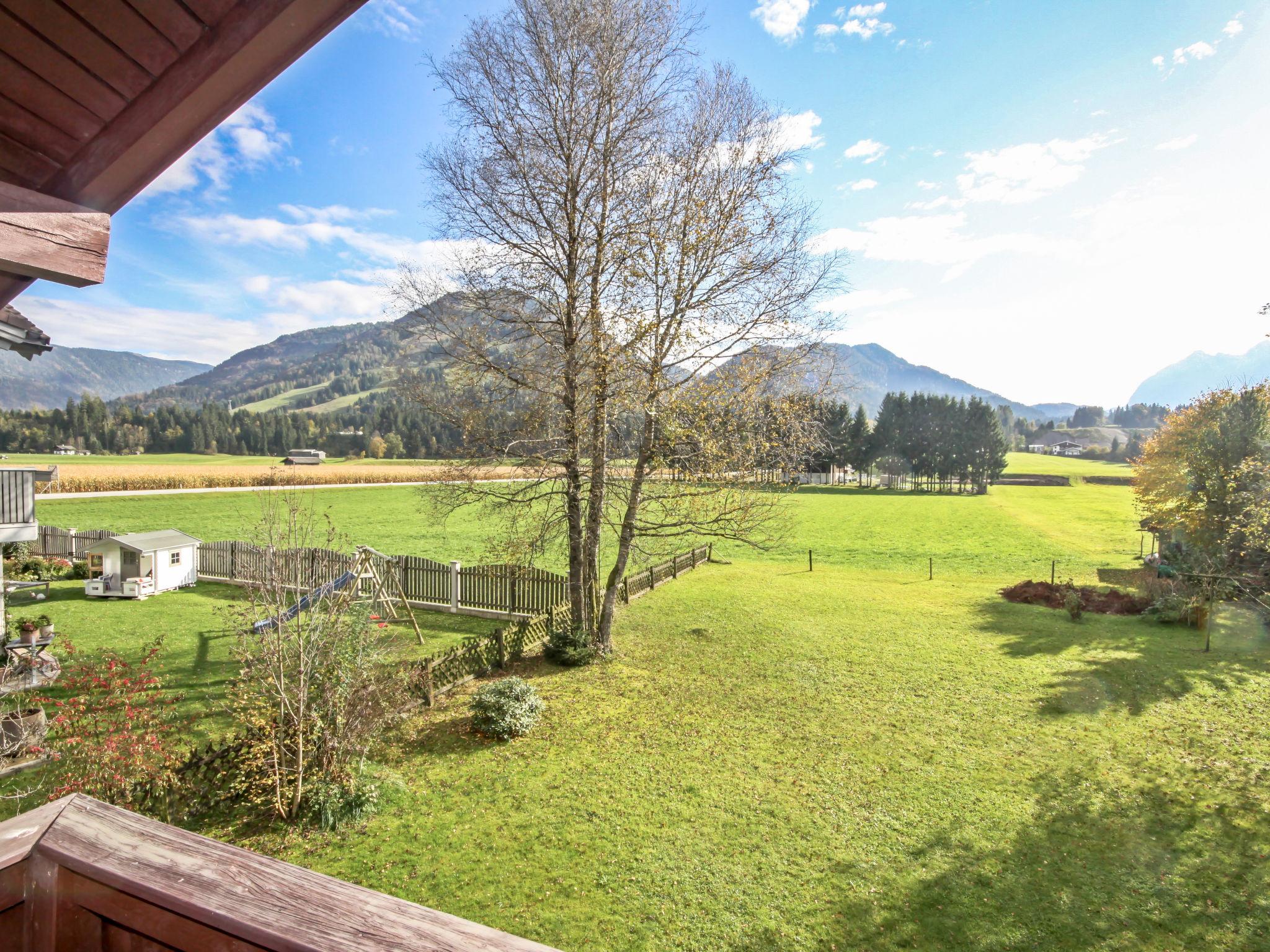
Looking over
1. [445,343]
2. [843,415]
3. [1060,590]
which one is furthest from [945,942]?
[843,415]

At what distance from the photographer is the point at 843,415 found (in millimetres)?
69750

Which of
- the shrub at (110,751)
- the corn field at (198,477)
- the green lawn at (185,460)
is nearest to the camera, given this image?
the shrub at (110,751)

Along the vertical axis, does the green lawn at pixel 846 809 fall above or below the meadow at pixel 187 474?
below

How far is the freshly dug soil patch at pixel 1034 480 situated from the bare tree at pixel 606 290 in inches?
3384

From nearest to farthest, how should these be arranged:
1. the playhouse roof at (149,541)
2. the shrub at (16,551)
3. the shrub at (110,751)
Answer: the shrub at (110,751) → the playhouse roof at (149,541) → the shrub at (16,551)

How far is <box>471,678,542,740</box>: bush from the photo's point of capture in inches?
372

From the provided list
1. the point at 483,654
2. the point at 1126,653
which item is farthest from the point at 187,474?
the point at 1126,653

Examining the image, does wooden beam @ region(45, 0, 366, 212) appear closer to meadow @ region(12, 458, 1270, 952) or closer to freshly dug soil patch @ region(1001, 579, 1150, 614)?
meadow @ region(12, 458, 1270, 952)

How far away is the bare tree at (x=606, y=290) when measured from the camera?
38.6 ft

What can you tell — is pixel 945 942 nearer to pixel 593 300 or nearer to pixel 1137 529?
pixel 593 300

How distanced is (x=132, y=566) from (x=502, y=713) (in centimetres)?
1546

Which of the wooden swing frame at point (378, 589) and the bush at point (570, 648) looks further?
the bush at point (570, 648)

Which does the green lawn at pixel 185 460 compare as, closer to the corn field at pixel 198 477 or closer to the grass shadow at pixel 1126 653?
the corn field at pixel 198 477

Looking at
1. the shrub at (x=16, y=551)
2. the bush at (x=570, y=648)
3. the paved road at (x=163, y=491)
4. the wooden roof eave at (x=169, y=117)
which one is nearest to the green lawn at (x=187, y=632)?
the shrub at (x=16, y=551)
